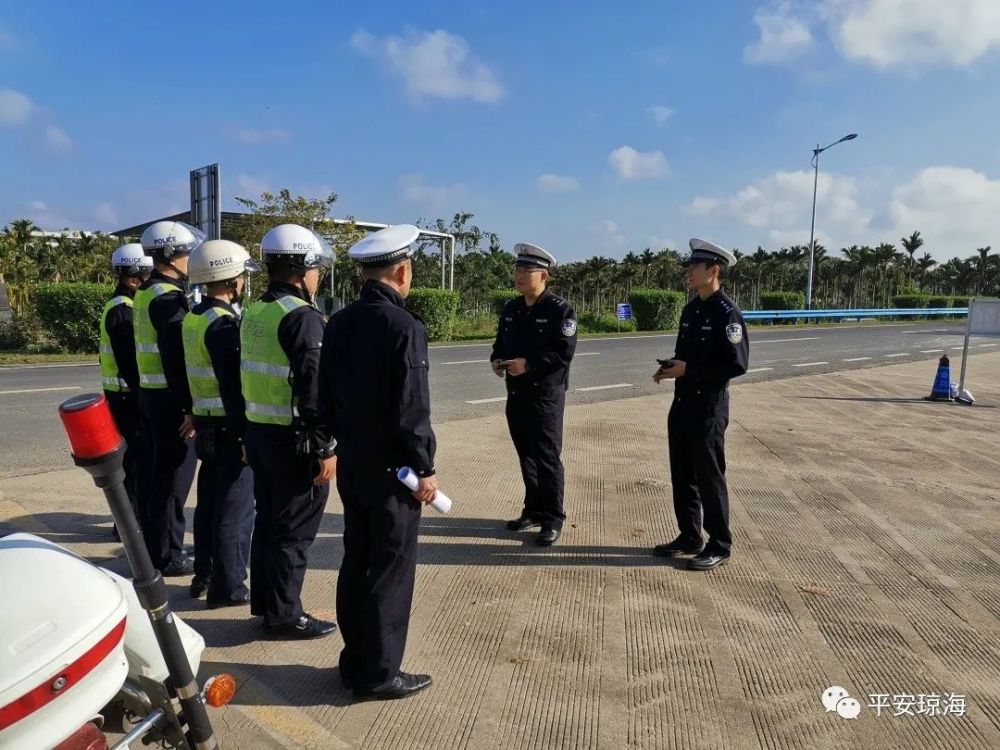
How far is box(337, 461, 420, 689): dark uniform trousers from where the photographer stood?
289 cm

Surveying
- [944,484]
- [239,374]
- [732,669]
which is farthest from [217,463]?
[944,484]

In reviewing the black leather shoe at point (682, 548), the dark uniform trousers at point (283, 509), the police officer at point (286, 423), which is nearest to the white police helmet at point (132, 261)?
the police officer at point (286, 423)

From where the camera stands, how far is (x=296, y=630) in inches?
138

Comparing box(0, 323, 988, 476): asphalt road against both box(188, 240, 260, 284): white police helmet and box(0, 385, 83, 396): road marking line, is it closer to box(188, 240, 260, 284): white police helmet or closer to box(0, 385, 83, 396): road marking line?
box(0, 385, 83, 396): road marking line

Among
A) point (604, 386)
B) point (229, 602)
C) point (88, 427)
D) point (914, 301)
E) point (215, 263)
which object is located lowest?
point (229, 602)

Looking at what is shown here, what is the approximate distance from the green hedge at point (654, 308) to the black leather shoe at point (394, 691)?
91.4 feet

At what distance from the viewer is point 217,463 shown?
3912mm

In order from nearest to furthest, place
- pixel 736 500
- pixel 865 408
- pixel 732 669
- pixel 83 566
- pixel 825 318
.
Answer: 1. pixel 83 566
2. pixel 732 669
3. pixel 736 500
4. pixel 865 408
5. pixel 825 318

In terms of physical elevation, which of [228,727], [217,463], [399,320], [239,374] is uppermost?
[399,320]

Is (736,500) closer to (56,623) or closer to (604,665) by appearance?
(604,665)

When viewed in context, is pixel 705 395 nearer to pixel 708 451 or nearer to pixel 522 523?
pixel 708 451

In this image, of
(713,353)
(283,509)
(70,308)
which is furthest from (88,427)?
(70,308)

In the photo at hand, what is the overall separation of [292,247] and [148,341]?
1.48 metres

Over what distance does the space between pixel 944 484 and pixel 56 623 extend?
6.78 m
